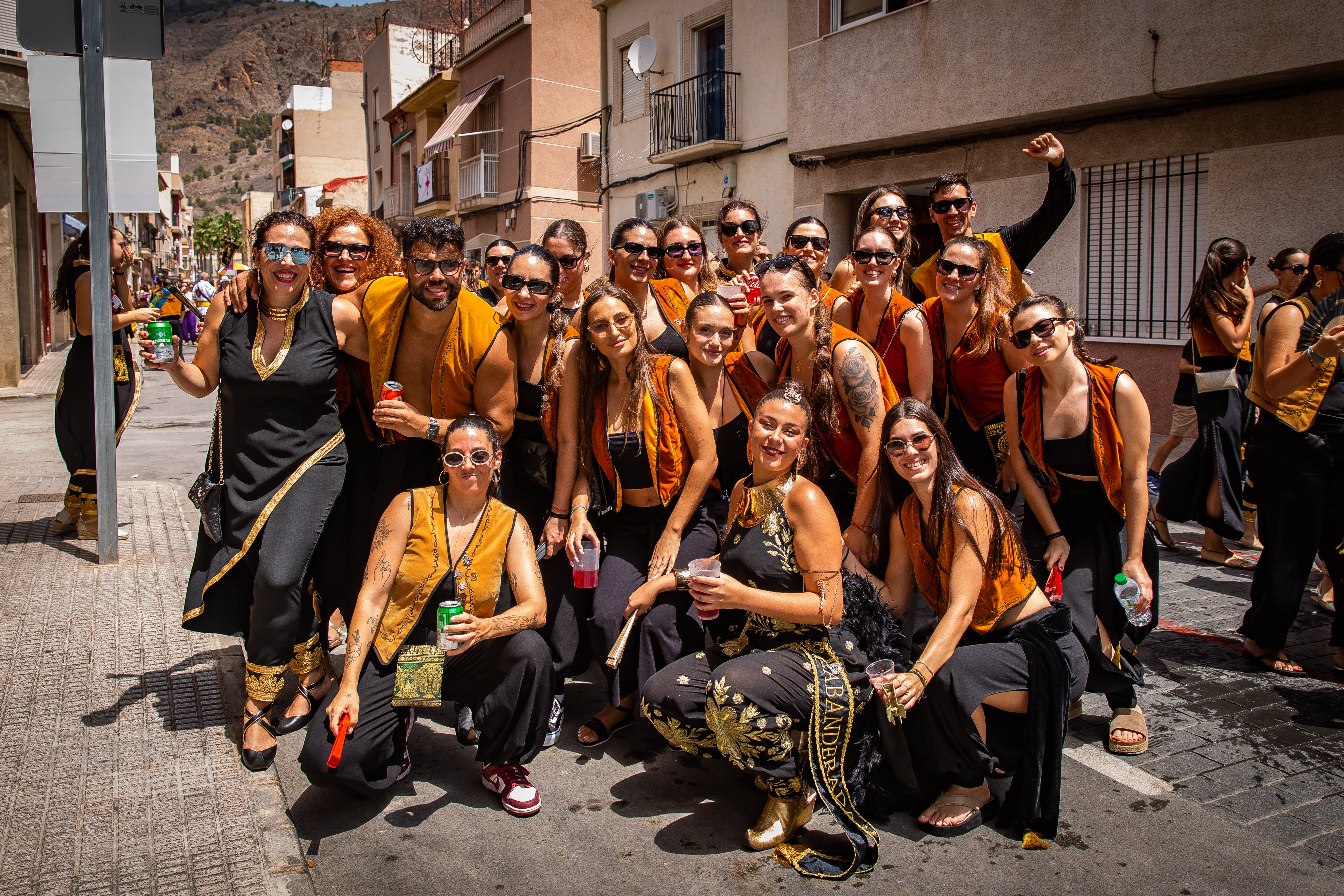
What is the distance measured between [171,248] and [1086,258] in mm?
75511

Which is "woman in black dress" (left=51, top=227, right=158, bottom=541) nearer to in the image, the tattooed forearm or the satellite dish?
the tattooed forearm

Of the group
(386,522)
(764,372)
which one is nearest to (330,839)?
(386,522)

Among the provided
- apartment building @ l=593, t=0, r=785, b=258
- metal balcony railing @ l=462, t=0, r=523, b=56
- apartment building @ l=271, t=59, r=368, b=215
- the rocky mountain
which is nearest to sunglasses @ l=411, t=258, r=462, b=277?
apartment building @ l=593, t=0, r=785, b=258

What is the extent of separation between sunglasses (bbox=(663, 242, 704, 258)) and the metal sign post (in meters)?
3.33

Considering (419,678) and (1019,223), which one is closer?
(419,678)

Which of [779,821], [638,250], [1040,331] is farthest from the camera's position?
[638,250]

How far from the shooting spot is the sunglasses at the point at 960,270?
13.5 feet

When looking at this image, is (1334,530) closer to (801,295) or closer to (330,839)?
(801,295)

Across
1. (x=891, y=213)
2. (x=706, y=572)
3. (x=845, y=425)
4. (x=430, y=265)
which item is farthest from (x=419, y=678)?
(x=891, y=213)

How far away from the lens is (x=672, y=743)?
3.33 meters

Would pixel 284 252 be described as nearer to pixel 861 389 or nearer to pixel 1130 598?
pixel 861 389

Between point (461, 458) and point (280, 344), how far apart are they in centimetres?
97

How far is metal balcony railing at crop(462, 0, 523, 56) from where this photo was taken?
23.4m

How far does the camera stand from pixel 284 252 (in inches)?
147
